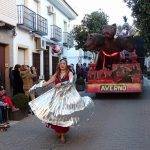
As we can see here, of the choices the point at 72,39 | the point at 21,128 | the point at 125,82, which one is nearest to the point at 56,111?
the point at 21,128

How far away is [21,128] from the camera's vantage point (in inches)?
460

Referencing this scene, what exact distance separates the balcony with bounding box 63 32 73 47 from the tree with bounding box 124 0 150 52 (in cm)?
1078

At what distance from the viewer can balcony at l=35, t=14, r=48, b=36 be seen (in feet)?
79.8

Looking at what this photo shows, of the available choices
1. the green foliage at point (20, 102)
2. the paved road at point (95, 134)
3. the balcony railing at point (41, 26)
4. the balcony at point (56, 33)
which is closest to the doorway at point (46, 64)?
the balcony at point (56, 33)

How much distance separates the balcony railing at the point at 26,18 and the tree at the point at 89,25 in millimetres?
12022

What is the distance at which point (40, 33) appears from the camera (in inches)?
988

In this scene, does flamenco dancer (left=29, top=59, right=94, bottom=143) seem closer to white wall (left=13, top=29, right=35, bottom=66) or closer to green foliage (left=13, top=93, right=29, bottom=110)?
green foliage (left=13, top=93, right=29, bottom=110)

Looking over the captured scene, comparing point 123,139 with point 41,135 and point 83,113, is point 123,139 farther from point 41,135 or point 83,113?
point 41,135

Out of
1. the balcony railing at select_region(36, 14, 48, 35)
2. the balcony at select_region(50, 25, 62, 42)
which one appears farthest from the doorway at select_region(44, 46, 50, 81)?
the balcony railing at select_region(36, 14, 48, 35)

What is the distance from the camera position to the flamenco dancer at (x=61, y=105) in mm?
9531

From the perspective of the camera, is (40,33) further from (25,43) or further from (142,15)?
(142,15)

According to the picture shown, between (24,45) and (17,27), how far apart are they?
→ 1.67 meters

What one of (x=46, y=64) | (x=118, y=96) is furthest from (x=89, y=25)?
(x=118, y=96)

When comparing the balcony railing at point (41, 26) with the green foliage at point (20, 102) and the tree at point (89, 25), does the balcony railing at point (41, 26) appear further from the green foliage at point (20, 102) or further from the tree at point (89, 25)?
the green foliage at point (20, 102)
